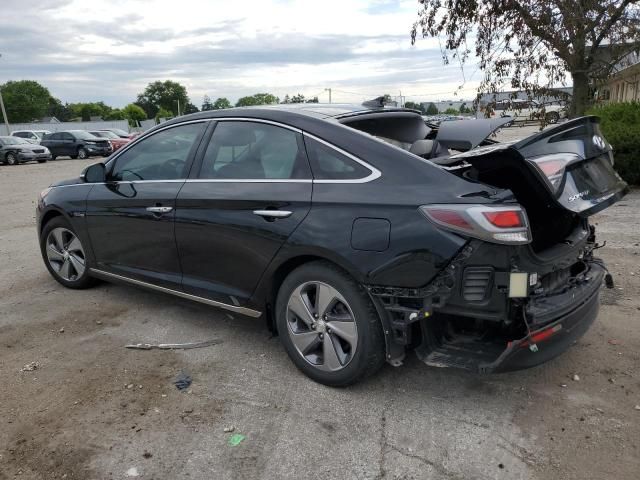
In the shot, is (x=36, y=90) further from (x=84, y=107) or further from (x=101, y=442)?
(x=101, y=442)

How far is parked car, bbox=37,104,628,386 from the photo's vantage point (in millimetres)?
2799

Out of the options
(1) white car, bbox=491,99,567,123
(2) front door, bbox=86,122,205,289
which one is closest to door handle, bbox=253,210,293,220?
(2) front door, bbox=86,122,205,289

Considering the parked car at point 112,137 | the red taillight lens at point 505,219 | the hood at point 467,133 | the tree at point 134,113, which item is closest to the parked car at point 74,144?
the parked car at point 112,137

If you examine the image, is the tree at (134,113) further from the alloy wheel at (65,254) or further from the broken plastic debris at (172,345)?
the broken plastic debris at (172,345)

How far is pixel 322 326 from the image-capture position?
10.9 feet

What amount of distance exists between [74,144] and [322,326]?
96.6 ft

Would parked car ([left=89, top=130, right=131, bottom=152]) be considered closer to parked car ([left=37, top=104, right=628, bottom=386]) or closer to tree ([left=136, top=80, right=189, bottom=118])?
parked car ([left=37, top=104, right=628, bottom=386])

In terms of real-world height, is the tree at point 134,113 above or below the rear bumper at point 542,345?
above

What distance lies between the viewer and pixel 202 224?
3.83 m

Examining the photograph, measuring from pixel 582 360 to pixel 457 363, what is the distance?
1.26 metres

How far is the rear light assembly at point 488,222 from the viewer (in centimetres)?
271

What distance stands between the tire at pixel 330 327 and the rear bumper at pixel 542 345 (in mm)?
646

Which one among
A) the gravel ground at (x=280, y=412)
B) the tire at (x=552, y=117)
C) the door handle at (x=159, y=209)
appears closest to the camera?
the gravel ground at (x=280, y=412)

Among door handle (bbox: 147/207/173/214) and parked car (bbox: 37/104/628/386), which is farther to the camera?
door handle (bbox: 147/207/173/214)
